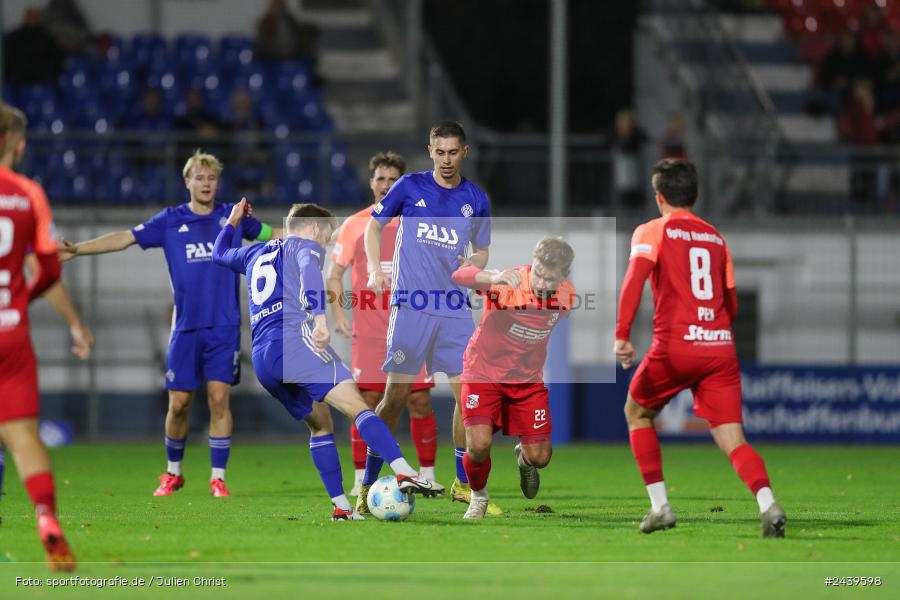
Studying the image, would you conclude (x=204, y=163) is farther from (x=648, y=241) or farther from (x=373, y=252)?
(x=648, y=241)

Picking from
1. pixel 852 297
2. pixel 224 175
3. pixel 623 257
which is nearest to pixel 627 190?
pixel 623 257

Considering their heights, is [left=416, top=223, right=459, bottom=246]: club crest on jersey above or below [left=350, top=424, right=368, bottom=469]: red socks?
above

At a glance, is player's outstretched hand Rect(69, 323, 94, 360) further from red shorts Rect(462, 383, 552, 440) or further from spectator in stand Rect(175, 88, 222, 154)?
spectator in stand Rect(175, 88, 222, 154)

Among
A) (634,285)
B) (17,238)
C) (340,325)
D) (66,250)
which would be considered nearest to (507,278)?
(634,285)

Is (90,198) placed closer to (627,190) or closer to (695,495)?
(627,190)

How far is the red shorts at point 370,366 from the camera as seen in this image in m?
10.8

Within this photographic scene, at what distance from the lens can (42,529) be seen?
662 centimetres

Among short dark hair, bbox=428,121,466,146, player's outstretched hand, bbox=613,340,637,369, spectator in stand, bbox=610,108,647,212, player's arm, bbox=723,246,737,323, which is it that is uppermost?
spectator in stand, bbox=610,108,647,212

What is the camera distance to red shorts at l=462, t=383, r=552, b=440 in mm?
9156

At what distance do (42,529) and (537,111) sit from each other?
814 inches

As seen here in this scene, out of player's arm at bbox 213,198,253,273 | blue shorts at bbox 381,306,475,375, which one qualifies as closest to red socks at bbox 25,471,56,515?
player's arm at bbox 213,198,253,273

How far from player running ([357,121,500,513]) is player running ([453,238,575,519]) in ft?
1.79

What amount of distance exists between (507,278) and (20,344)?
2.82m

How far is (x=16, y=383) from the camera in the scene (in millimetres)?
6750
